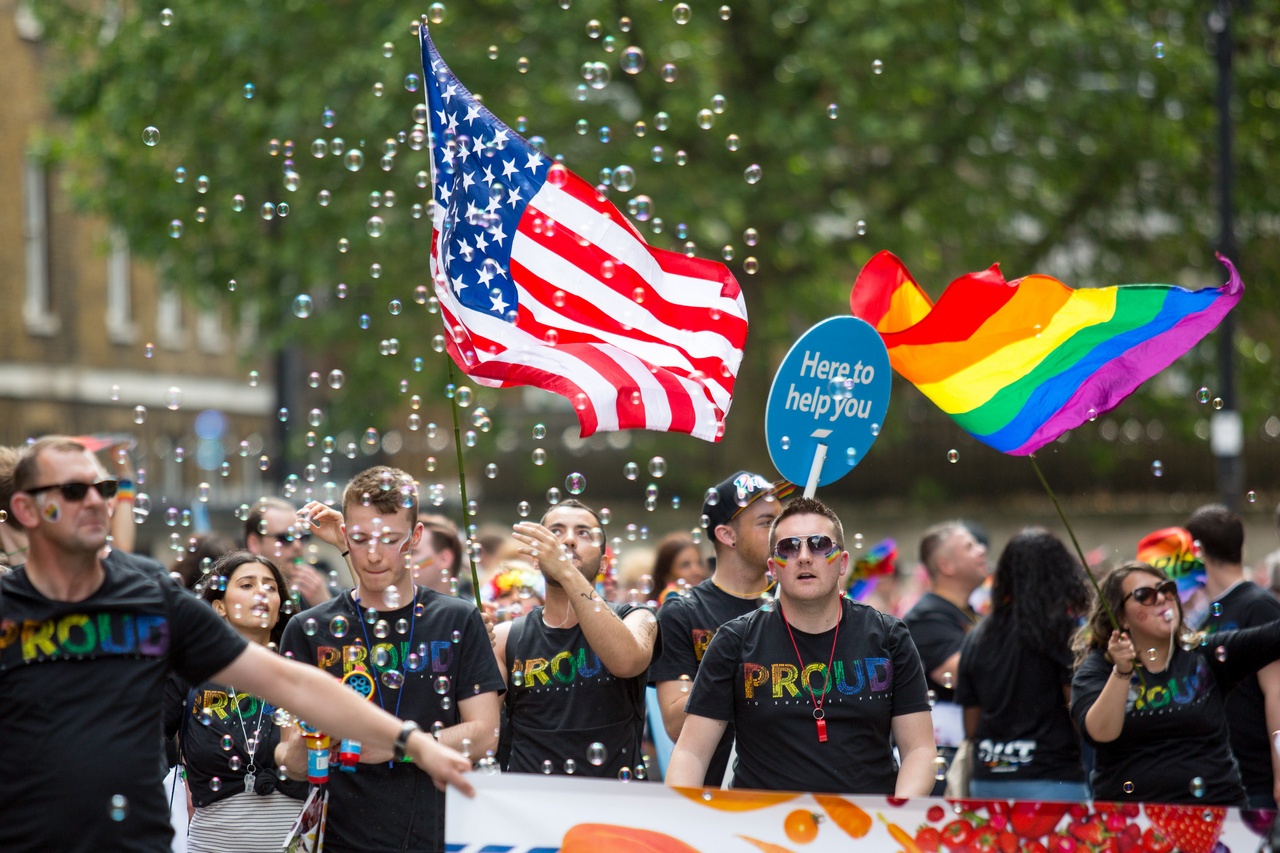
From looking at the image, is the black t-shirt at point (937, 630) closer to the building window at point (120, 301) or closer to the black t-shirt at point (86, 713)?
the black t-shirt at point (86, 713)

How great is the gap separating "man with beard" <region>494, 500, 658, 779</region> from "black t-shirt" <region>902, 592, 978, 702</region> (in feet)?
6.20

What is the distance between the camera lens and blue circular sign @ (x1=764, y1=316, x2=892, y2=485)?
227 inches

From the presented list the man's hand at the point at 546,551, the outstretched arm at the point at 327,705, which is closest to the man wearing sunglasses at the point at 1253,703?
the man's hand at the point at 546,551

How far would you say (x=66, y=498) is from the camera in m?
3.79

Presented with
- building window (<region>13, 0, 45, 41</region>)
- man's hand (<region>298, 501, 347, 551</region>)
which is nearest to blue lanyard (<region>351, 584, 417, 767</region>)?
man's hand (<region>298, 501, 347, 551</region>)

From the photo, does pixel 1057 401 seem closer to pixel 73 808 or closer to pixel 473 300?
pixel 473 300

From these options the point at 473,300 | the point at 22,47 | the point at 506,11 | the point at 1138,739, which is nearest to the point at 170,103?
the point at 506,11

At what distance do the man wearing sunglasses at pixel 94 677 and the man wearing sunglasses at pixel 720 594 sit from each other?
1.61 m

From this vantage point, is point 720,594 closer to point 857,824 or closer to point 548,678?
point 548,678

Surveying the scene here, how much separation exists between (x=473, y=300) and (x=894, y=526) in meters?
13.1

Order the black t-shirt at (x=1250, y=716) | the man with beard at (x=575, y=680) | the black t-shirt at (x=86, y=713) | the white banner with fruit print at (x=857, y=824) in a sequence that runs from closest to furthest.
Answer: the black t-shirt at (x=86, y=713) < the white banner with fruit print at (x=857, y=824) < the man with beard at (x=575, y=680) < the black t-shirt at (x=1250, y=716)

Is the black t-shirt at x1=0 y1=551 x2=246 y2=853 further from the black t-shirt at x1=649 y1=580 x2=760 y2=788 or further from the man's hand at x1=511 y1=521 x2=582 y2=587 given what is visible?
the black t-shirt at x1=649 y1=580 x2=760 y2=788

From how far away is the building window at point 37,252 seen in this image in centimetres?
2283

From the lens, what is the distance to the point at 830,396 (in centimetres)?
581
